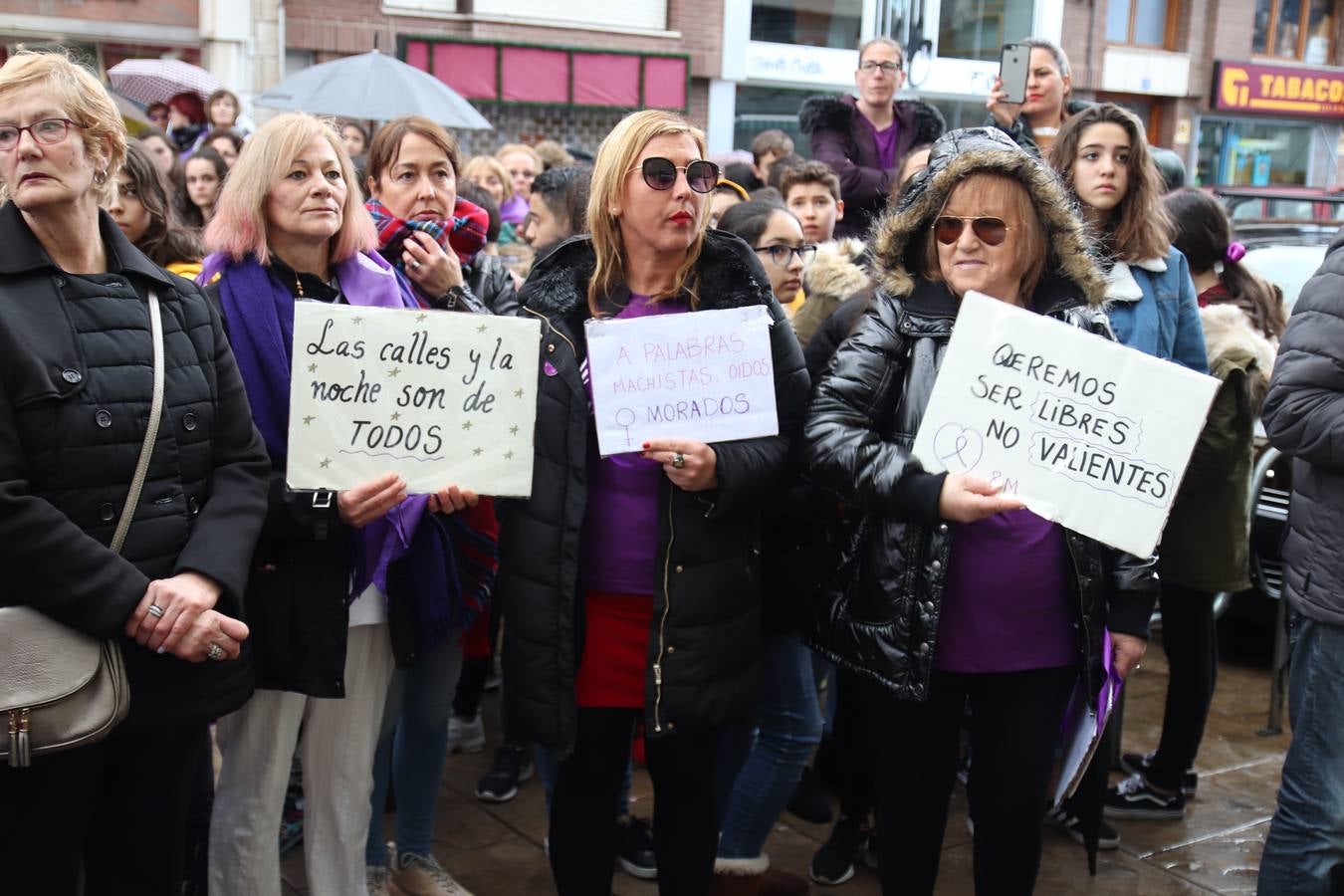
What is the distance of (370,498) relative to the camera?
291 centimetres

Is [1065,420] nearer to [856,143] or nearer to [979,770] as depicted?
[979,770]

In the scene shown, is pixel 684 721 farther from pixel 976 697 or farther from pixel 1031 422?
pixel 1031 422

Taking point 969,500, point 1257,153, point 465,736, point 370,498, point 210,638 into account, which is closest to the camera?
point 210,638

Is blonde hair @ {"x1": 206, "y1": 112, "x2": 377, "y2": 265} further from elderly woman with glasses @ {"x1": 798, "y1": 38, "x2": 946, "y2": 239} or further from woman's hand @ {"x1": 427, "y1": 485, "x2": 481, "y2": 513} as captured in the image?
elderly woman with glasses @ {"x1": 798, "y1": 38, "x2": 946, "y2": 239}

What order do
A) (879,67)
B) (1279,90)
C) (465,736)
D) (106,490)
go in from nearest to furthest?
(106,490), (465,736), (879,67), (1279,90)

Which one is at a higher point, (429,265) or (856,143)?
(856,143)

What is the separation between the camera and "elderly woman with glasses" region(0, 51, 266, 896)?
2.41 m

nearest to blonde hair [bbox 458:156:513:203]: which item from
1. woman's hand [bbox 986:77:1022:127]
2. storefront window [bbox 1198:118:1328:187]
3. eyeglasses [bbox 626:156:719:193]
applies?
woman's hand [bbox 986:77:1022:127]

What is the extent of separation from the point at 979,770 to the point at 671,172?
5.16 feet

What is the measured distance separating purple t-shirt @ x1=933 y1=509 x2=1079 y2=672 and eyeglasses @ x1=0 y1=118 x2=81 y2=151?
2.07 m

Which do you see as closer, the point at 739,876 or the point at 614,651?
the point at 614,651

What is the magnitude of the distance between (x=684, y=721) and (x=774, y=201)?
195 centimetres

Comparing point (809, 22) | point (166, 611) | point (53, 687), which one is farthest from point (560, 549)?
point (809, 22)

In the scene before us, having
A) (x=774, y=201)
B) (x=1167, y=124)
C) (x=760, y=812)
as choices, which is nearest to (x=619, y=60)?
(x=1167, y=124)
